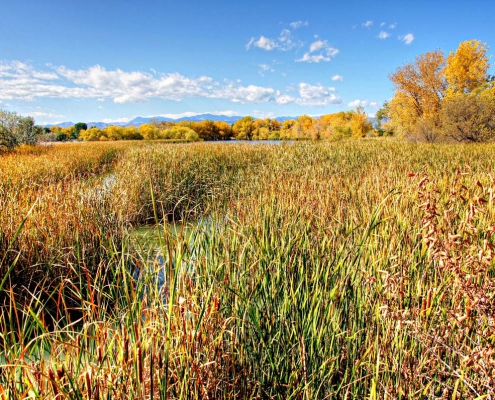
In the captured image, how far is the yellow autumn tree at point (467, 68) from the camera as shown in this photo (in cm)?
2202

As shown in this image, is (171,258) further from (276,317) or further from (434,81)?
(434,81)

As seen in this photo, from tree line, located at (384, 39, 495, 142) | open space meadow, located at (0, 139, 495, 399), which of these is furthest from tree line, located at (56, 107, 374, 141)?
open space meadow, located at (0, 139, 495, 399)

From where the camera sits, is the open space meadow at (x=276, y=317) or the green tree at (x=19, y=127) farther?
the green tree at (x=19, y=127)

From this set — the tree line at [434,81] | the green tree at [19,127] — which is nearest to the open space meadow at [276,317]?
the green tree at [19,127]

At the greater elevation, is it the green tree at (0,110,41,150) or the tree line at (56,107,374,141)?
the tree line at (56,107,374,141)

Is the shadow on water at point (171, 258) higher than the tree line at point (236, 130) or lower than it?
lower

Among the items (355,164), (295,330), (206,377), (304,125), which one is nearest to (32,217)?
(206,377)

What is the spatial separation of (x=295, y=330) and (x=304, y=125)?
241 feet

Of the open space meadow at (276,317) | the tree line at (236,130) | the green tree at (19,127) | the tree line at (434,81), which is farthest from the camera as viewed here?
the tree line at (236,130)

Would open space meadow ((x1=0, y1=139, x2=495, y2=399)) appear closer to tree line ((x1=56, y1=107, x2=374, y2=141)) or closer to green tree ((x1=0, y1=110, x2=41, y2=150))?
green tree ((x1=0, y1=110, x2=41, y2=150))

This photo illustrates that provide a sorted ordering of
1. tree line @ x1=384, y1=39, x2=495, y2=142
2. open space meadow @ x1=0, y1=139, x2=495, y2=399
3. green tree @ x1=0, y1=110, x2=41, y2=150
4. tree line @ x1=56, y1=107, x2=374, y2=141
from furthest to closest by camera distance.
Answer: tree line @ x1=56, y1=107, x2=374, y2=141 < tree line @ x1=384, y1=39, x2=495, y2=142 < green tree @ x1=0, y1=110, x2=41, y2=150 < open space meadow @ x1=0, y1=139, x2=495, y2=399

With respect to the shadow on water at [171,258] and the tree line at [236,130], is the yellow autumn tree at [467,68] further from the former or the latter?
the shadow on water at [171,258]

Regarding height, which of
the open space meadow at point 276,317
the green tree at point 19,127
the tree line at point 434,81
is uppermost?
the tree line at point 434,81

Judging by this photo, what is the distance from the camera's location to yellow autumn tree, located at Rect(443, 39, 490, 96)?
22.0 m
